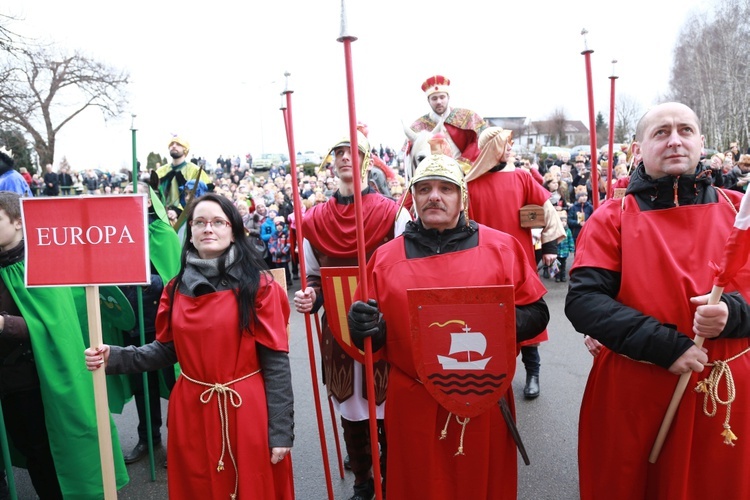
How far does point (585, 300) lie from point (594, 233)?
0.28 m

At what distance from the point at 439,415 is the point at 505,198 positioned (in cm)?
213

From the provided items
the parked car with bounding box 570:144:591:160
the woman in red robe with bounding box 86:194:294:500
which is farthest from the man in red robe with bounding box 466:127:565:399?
the parked car with bounding box 570:144:591:160

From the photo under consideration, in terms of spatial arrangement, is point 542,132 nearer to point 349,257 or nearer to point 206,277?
point 349,257

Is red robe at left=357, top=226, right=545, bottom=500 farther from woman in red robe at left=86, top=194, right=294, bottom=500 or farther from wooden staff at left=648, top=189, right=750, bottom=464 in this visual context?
wooden staff at left=648, top=189, right=750, bottom=464

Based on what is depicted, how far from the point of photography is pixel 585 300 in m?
2.04

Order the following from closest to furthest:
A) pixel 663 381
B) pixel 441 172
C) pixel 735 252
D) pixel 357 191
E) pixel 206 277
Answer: pixel 735 252, pixel 663 381, pixel 357 191, pixel 441 172, pixel 206 277

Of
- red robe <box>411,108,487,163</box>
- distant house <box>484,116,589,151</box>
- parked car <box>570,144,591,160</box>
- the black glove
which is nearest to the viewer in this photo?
the black glove

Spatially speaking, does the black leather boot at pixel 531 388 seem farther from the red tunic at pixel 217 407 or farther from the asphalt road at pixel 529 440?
the red tunic at pixel 217 407

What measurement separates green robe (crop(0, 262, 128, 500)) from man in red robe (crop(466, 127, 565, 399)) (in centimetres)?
270

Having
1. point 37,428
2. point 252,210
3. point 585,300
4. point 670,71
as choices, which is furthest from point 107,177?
point 670,71

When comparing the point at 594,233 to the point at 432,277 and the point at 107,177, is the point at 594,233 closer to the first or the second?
the point at 432,277

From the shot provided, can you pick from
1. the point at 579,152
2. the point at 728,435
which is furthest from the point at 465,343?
the point at 579,152

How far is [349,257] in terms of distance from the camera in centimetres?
310

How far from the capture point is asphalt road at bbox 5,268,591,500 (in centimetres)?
332
